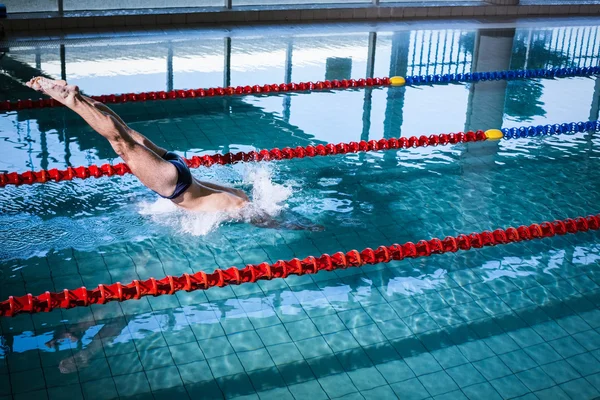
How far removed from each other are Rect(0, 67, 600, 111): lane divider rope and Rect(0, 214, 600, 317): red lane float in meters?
3.80

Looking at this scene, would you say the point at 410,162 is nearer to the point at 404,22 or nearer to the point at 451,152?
the point at 451,152

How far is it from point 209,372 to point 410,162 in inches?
137

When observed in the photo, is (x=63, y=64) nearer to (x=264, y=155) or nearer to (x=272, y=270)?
(x=264, y=155)

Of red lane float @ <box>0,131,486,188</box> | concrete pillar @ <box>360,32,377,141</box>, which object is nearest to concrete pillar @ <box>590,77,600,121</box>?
red lane float @ <box>0,131,486,188</box>

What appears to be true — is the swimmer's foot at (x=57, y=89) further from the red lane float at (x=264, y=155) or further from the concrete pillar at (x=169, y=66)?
the concrete pillar at (x=169, y=66)

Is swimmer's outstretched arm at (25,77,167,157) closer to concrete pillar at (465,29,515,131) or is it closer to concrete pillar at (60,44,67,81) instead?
concrete pillar at (60,44,67,81)

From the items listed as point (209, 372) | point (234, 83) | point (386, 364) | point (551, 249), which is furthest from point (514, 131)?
point (209, 372)

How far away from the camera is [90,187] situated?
5.85 meters

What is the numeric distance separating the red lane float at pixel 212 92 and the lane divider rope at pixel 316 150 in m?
1.70

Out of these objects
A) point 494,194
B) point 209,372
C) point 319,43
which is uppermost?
point 319,43

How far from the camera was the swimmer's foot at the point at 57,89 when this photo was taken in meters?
4.11

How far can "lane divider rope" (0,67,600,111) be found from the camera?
740 cm

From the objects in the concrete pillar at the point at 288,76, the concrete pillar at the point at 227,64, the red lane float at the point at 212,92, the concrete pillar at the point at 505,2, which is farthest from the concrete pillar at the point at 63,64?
the concrete pillar at the point at 505,2

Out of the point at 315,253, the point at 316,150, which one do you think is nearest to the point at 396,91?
the point at 316,150
